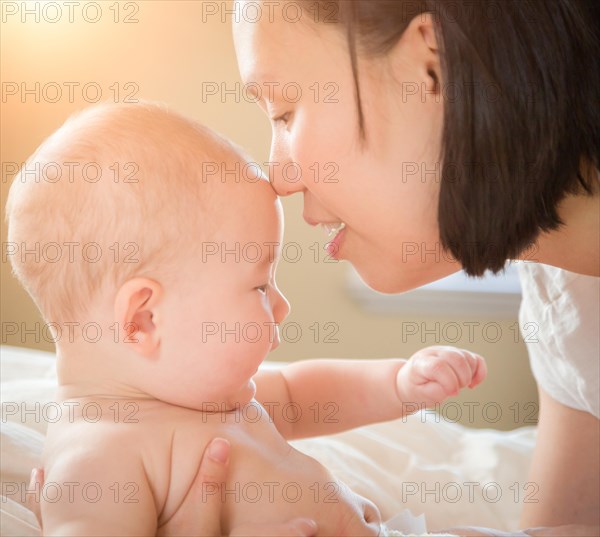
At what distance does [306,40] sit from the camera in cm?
104

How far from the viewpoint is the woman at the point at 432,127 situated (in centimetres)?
96

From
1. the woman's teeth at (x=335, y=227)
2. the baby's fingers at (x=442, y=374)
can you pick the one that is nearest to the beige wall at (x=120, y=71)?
the woman's teeth at (x=335, y=227)

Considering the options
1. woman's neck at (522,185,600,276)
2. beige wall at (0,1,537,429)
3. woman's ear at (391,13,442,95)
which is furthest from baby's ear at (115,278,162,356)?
beige wall at (0,1,537,429)

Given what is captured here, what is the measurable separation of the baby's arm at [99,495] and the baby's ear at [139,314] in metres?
0.12

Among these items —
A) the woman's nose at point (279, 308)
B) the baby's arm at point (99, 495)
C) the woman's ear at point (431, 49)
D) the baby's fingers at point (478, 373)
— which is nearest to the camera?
the baby's arm at point (99, 495)

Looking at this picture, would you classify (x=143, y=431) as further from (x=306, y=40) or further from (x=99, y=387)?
(x=306, y=40)

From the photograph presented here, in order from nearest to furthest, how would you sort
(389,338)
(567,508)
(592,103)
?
(592,103)
(567,508)
(389,338)

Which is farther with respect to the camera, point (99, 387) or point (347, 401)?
point (347, 401)

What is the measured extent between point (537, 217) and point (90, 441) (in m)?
0.59

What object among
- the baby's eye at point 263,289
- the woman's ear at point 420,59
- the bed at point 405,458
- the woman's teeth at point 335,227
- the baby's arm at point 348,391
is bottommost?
the bed at point 405,458

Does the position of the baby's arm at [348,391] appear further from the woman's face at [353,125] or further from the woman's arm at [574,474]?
the woman's arm at [574,474]

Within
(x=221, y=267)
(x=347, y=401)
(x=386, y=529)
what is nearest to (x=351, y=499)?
(x=386, y=529)

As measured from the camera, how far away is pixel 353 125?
3.44 feet

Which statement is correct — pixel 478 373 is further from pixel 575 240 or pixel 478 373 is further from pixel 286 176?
pixel 286 176
